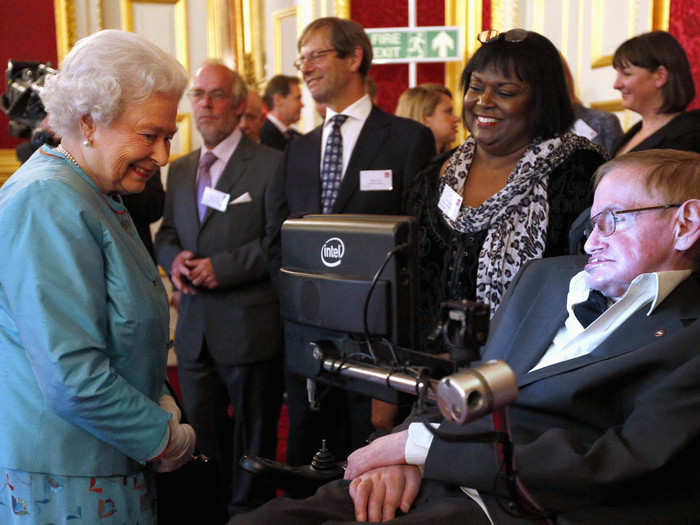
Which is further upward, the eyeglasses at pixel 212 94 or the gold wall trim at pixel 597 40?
the gold wall trim at pixel 597 40

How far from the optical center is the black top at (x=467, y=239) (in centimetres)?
219

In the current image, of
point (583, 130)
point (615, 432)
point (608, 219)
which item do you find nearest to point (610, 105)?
point (583, 130)

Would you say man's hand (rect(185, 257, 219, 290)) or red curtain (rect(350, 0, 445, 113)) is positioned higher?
red curtain (rect(350, 0, 445, 113))

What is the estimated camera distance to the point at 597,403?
1.49 meters

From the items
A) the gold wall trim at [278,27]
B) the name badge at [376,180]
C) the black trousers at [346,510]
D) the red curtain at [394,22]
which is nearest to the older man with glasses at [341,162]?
the name badge at [376,180]

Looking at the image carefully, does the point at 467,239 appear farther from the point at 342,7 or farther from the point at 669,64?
the point at 342,7

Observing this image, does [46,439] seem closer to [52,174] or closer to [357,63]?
[52,174]

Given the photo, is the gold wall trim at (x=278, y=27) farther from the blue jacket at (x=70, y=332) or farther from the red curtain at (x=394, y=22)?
the blue jacket at (x=70, y=332)

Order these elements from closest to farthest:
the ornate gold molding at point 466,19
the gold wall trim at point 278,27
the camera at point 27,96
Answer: the camera at point 27,96 → the ornate gold molding at point 466,19 → the gold wall trim at point 278,27

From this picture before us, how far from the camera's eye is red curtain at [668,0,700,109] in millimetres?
4047

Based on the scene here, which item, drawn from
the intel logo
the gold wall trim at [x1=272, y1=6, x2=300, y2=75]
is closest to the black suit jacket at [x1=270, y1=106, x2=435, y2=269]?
the intel logo

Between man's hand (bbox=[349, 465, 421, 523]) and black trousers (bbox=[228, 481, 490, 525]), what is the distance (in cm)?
2

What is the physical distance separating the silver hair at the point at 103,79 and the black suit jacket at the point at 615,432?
3.08 ft

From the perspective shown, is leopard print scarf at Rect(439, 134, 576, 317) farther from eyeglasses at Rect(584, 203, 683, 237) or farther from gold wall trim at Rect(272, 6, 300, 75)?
gold wall trim at Rect(272, 6, 300, 75)
